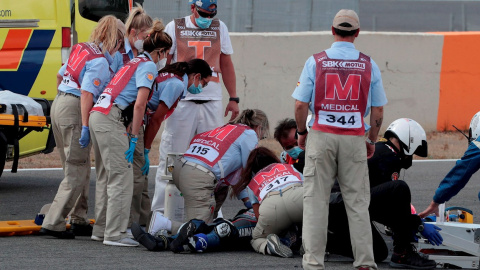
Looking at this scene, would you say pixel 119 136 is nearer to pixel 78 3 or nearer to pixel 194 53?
pixel 194 53

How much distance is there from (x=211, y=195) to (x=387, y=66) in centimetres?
785

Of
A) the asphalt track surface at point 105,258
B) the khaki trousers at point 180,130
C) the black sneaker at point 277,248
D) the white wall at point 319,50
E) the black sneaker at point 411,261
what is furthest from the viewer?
the white wall at point 319,50

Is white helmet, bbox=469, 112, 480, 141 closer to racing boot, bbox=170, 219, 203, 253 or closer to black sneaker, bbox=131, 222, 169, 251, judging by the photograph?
racing boot, bbox=170, 219, 203, 253

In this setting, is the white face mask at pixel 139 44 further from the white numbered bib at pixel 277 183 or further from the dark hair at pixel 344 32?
the dark hair at pixel 344 32

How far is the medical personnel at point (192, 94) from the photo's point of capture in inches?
330

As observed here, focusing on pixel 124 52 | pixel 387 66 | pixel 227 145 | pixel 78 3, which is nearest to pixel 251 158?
pixel 227 145

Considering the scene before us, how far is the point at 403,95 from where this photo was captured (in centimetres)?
1477

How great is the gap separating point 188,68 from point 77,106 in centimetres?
96

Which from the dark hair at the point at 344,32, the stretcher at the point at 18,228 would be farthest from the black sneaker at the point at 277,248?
the stretcher at the point at 18,228

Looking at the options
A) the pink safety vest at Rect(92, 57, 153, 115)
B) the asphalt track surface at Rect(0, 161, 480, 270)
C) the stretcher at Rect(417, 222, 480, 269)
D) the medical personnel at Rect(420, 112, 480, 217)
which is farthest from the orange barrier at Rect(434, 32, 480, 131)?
the pink safety vest at Rect(92, 57, 153, 115)

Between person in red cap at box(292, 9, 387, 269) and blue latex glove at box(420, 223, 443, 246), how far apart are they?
0.78 meters

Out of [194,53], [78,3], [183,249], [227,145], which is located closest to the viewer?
[183,249]

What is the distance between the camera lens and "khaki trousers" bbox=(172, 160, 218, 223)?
736cm

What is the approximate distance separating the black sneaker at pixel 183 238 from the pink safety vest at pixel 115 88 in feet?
3.41
